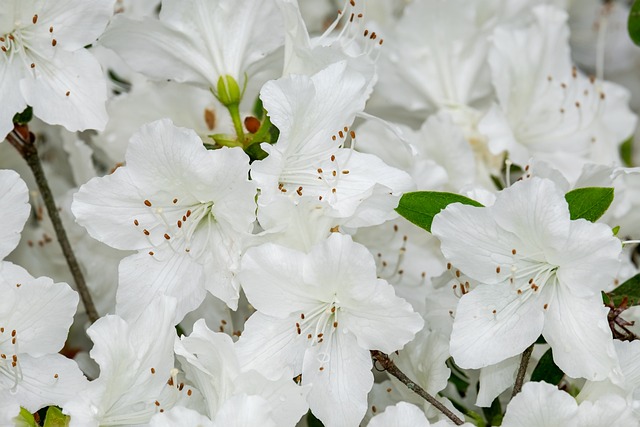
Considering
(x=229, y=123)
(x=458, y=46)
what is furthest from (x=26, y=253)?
(x=458, y=46)

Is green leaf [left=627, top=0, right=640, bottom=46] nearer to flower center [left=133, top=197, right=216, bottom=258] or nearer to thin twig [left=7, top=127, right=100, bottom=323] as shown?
flower center [left=133, top=197, right=216, bottom=258]

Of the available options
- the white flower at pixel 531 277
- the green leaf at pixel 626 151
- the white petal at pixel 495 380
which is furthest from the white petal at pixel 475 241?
the green leaf at pixel 626 151

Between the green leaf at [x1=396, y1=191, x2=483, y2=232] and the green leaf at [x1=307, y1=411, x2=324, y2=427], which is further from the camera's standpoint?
the green leaf at [x1=307, y1=411, x2=324, y2=427]

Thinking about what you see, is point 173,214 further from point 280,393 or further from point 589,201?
point 589,201

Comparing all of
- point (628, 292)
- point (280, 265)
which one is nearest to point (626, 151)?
point (628, 292)

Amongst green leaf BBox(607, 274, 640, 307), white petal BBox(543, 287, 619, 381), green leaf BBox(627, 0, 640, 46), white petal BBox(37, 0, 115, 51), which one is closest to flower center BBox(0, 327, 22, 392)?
white petal BBox(37, 0, 115, 51)

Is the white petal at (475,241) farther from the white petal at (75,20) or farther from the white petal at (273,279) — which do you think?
the white petal at (75,20)
